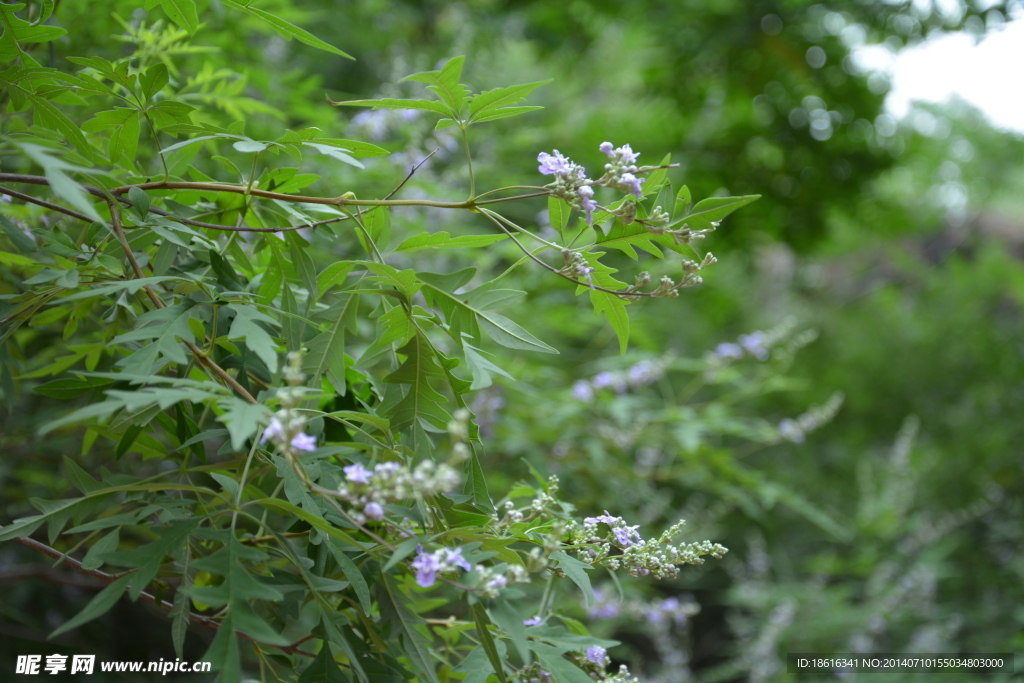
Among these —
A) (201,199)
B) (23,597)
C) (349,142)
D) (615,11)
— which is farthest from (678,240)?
(615,11)

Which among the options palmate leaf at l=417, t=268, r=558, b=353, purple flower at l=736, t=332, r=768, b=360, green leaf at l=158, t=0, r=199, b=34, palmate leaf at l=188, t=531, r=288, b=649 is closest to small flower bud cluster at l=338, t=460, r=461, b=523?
palmate leaf at l=188, t=531, r=288, b=649

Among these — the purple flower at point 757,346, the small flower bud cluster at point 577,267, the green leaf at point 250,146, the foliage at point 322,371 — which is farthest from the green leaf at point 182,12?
the purple flower at point 757,346

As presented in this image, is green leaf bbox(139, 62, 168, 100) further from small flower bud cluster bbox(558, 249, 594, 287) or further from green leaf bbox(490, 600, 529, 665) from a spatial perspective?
green leaf bbox(490, 600, 529, 665)

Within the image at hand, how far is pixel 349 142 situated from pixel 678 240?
0.42 m

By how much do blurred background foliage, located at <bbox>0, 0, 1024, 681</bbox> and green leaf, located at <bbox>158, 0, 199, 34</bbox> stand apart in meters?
0.38

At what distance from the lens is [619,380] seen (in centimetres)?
210

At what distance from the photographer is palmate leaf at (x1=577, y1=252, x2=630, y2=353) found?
0.80 m

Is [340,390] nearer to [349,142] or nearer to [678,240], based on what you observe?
[349,142]

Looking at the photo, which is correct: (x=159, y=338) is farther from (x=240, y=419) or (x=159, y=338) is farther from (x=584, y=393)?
(x=584, y=393)

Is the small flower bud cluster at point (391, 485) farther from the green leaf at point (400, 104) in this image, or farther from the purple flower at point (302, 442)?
the green leaf at point (400, 104)

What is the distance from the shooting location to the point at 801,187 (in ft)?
12.6

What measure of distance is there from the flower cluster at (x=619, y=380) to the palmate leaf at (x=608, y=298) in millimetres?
1273

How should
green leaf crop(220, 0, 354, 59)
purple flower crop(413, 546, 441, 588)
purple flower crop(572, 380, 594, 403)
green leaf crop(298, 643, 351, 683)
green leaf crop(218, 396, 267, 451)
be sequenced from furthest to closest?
1. purple flower crop(572, 380, 594, 403)
2. green leaf crop(220, 0, 354, 59)
3. green leaf crop(298, 643, 351, 683)
4. purple flower crop(413, 546, 441, 588)
5. green leaf crop(218, 396, 267, 451)

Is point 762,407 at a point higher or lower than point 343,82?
lower
